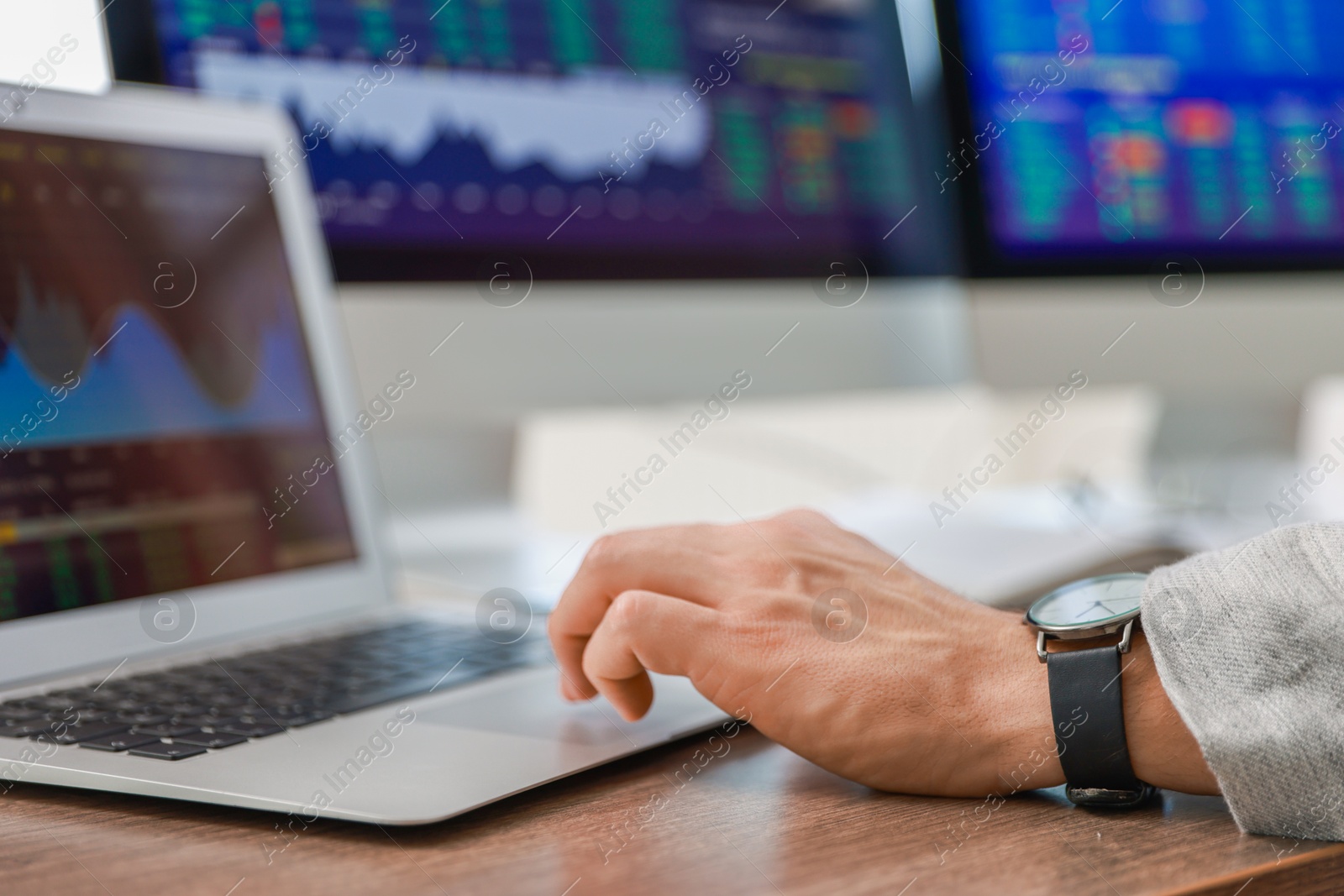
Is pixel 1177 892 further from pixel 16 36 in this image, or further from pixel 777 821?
pixel 16 36

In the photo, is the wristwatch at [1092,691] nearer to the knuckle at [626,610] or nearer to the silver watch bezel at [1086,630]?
the silver watch bezel at [1086,630]

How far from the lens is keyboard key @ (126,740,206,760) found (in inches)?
15.8

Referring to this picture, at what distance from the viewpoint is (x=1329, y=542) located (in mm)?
396

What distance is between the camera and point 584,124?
0.93m

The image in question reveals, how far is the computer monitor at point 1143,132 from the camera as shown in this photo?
114cm

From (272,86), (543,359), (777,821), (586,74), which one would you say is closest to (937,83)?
(586,74)

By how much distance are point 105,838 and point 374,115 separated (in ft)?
2.05

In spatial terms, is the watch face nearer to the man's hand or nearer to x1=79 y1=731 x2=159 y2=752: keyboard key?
the man's hand

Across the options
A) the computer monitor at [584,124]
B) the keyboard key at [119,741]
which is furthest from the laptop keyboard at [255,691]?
the computer monitor at [584,124]

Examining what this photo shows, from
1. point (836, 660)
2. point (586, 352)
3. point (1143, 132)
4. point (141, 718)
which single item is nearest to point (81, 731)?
point (141, 718)

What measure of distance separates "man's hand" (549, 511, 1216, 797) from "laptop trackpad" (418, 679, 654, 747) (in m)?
0.01

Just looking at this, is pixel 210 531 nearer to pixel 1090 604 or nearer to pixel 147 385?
pixel 147 385

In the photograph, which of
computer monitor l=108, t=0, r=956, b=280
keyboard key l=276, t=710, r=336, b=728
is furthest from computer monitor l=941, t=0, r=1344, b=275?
keyboard key l=276, t=710, r=336, b=728

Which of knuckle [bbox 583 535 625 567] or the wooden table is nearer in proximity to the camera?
the wooden table
